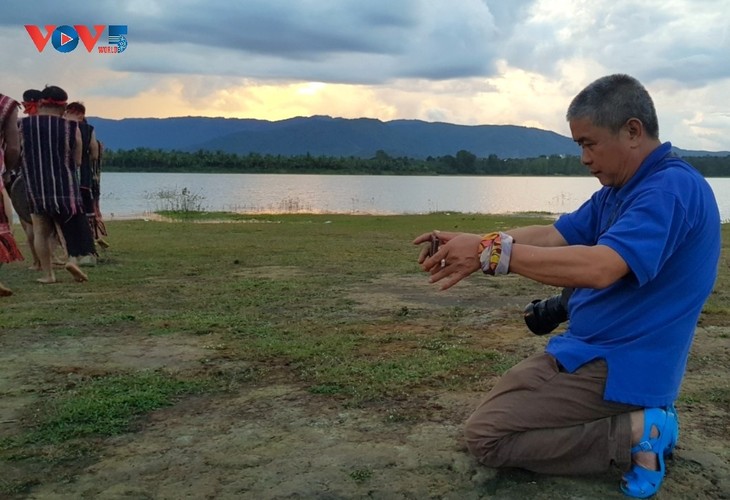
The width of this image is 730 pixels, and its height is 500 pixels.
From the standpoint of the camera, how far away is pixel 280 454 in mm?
3277

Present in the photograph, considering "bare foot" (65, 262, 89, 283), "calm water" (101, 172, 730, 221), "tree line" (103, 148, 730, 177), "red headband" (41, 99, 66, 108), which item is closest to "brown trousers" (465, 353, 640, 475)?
"bare foot" (65, 262, 89, 283)

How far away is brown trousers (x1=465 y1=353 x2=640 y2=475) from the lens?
3006mm

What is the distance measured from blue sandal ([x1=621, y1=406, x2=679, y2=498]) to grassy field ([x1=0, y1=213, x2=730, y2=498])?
1.08 metres

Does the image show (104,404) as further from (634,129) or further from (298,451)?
(634,129)

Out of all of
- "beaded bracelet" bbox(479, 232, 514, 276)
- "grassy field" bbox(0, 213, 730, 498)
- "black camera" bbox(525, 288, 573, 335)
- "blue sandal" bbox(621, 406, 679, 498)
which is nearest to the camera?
"beaded bracelet" bbox(479, 232, 514, 276)

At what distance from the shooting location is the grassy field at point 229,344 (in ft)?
12.3

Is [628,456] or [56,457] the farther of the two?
[56,457]

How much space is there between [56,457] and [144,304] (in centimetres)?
390

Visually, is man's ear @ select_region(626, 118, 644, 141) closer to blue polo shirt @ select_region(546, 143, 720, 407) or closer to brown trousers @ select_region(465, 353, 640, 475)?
blue polo shirt @ select_region(546, 143, 720, 407)

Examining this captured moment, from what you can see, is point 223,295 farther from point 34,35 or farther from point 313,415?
point 34,35

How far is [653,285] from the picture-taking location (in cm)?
283

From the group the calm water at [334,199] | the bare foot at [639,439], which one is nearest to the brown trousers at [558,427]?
the bare foot at [639,439]

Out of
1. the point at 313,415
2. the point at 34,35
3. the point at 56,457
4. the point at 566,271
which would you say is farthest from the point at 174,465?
the point at 34,35

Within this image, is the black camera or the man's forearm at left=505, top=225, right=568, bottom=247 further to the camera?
the black camera
